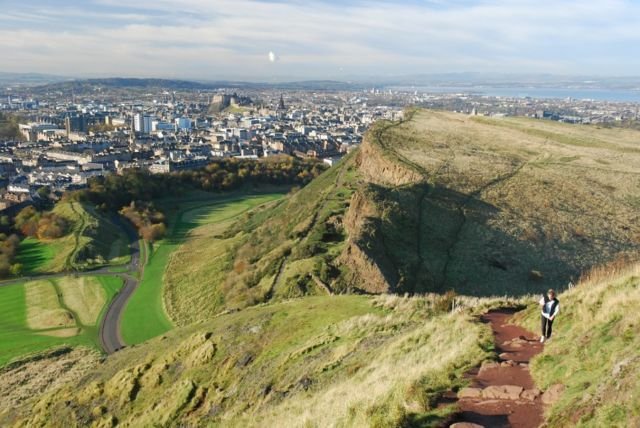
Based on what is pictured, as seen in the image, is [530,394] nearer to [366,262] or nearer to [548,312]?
[548,312]

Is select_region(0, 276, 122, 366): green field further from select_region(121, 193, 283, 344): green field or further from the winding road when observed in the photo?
select_region(121, 193, 283, 344): green field

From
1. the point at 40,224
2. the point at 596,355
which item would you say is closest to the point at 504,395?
the point at 596,355

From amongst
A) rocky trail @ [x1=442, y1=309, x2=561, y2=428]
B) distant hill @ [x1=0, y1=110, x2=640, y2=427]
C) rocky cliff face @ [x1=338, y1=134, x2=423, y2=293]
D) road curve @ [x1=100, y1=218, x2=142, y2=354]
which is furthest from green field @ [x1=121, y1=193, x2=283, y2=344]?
rocky trail @ [x1=442, y1=309, x2=561, y2=428]

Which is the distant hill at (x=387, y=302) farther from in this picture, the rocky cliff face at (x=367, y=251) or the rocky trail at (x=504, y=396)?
the rocky trail at (x=504, y=396)

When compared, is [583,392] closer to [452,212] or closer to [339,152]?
[452,212]

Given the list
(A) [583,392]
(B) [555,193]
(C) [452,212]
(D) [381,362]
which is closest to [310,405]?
(D) [381,362]

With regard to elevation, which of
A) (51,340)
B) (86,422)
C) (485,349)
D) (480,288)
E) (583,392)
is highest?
(583,392)

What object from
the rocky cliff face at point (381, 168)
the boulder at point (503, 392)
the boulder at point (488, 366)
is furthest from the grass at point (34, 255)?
the boulder at point (503, 392)
